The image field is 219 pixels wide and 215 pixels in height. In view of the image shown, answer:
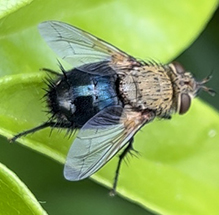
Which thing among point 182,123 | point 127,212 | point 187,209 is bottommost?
point 127,212

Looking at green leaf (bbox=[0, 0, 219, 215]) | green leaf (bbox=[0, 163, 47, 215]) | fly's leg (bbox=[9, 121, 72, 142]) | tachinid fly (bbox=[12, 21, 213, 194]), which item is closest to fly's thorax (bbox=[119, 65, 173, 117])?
tachinid fly (bbox=[12, 21, 213, 194])

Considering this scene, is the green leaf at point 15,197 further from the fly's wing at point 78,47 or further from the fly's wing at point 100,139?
the fly's wing at point 78,47

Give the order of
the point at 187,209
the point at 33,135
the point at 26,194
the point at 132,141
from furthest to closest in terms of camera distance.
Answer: the point at 132,141 → the point at 187,209 → the point at 33,135 → the point at 26,194

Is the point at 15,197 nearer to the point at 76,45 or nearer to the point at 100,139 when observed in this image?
the point at 100,139

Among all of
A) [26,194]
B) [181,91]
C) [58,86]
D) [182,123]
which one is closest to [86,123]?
[58,86]

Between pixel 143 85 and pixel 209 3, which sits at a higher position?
pixel 209 3

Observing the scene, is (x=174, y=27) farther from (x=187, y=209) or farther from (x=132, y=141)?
(x=187, y=209)
